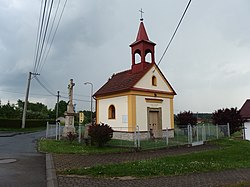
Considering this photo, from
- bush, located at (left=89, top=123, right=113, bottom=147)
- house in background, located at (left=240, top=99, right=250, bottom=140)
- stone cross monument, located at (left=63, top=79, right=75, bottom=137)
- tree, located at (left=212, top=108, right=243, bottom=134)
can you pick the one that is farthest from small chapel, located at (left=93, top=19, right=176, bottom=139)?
house in background, located at (left=240, top=99, right=250, bottom=140)

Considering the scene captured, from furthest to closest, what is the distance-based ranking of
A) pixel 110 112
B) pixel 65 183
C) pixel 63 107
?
pixel 63 107
pixel 110 112
pixel 65 183

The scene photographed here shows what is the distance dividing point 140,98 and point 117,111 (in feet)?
7.11

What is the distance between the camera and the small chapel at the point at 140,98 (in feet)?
63.9

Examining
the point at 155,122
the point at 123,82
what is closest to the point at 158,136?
the point at 155,122

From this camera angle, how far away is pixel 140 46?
72.1 ft

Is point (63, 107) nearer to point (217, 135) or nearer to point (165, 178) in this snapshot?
point (217, 135)

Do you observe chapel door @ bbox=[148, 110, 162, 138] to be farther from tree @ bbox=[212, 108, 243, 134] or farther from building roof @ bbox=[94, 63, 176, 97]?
tree @ bbox=[212, 108, 243, 134]

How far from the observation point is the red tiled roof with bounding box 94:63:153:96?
791 inches

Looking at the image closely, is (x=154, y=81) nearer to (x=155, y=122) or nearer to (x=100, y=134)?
(x=155, y=122)

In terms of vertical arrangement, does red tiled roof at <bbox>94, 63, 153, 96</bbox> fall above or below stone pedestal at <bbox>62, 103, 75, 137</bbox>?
above

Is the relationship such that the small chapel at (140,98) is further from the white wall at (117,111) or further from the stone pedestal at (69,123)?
the stone pedestal at (69,123)

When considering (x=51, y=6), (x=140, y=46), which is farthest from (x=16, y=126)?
(x=51, y=6)

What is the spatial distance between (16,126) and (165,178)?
38.4m

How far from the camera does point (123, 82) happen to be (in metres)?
21.4
